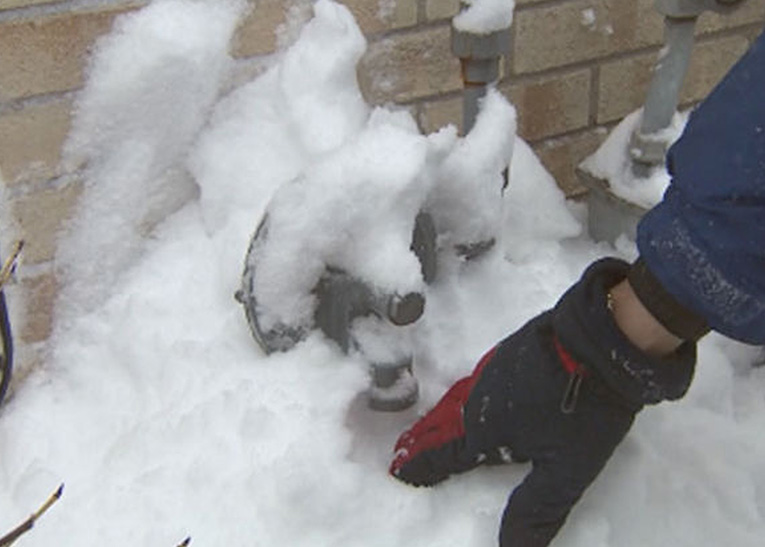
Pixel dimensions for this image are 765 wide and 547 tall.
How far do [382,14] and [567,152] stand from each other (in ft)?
1.69

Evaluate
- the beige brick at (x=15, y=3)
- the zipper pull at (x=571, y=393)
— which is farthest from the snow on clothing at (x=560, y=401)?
the beige brick at (x=15, y=3)

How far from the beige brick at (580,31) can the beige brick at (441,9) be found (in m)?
0.13

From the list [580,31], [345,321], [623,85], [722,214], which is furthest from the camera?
[623,85]

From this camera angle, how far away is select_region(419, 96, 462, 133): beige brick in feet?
5.79

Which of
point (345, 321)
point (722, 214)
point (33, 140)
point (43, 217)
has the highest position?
point (722, 214)

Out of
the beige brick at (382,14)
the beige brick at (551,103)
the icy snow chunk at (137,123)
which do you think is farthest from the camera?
the beige brick at (551,103)

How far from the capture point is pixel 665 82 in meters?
1.71

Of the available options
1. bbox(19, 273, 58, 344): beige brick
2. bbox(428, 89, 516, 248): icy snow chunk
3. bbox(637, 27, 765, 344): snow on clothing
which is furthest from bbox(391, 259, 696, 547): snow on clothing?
bbox(19, 273, 58, 344): beige brick

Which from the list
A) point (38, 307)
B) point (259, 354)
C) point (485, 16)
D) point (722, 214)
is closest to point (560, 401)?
point (722, 214)

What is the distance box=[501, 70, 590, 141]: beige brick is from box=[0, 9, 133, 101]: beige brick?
2.39 feet

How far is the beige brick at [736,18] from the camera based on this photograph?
1.98m

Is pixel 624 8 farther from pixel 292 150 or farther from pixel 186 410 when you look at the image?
pixel 186 410

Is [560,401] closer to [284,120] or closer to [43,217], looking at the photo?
[284,120]

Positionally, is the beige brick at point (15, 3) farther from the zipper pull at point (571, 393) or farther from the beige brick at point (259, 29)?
the zipper pull at point (571, 393)
